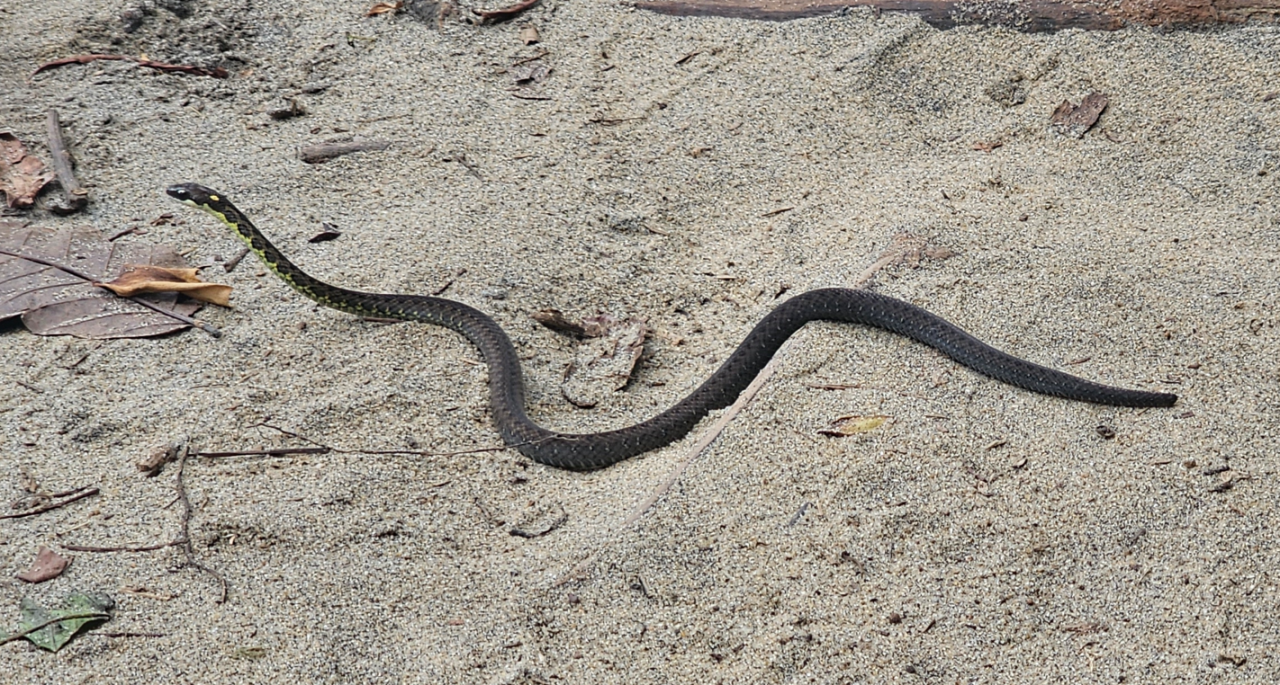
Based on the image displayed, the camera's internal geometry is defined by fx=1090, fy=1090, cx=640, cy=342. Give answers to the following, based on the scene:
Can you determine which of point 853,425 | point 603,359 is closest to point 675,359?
point 603,359

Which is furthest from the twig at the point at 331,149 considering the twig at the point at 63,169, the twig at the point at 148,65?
the twig at the point at 63,169

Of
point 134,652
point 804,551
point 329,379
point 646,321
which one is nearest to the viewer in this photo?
point 134,652

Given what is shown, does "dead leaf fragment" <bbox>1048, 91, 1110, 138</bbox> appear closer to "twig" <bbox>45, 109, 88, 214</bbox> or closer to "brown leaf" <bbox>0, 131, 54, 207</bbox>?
"twig" <bbox>45, 109, 88, 214</bbox>

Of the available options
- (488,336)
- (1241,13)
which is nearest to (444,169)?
(488,336)

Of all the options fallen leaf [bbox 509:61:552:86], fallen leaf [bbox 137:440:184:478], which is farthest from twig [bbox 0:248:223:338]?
fallen leaf [bbox 509:61:552:86]

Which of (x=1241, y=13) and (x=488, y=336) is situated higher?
(x=1241, y=13)

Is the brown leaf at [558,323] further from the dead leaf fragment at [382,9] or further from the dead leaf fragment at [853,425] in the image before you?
the dead leaf fragment at [382,9]

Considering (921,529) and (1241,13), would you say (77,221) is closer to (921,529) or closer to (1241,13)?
(921,529)
